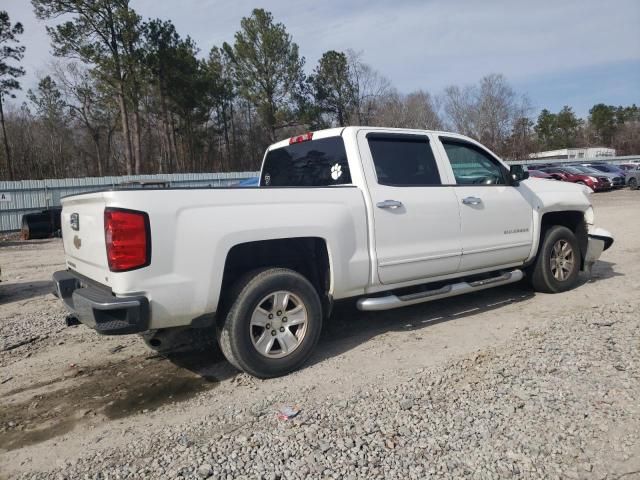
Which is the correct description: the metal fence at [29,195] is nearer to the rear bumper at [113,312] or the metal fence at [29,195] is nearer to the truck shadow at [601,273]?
the truck shadow at [601,273]

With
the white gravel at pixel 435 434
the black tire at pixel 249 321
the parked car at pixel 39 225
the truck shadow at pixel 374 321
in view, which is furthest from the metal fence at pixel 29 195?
the white gravel at pixel 435 434

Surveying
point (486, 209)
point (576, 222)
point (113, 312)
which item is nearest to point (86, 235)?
point (113, 312)

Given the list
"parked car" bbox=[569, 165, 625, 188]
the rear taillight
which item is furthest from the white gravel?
"parked car" bbox=[569, 165, 625, 188]

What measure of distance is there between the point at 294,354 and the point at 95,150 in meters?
44.5

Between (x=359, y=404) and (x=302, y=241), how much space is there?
1399 millimetres

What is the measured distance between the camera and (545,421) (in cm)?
299

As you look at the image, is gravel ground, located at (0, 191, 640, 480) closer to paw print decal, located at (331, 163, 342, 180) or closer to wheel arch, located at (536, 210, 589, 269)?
wheel arch, located at (536, 210, 589, 269)

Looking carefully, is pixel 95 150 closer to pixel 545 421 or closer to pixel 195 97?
pixel 195 97

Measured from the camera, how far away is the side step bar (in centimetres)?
425

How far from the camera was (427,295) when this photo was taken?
15.1 ft

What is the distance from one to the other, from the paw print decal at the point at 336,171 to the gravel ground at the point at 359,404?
61.7 inches

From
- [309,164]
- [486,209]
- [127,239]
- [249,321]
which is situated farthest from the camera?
[486,209]

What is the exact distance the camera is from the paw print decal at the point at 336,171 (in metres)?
4.49

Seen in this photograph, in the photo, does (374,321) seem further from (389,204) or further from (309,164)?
(309,164)
